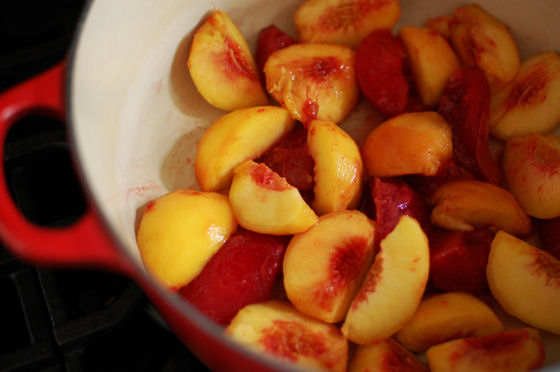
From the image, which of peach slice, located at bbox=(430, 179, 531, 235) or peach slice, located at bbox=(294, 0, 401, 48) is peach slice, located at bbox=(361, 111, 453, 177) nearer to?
peach slice, located at bbox=(430, 179, 531, 235)

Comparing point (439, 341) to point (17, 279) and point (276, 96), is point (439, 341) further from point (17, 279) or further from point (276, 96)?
point (17, 279)

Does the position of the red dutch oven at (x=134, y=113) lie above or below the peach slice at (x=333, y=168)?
above

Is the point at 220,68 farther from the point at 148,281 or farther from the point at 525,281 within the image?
the point at 525,281

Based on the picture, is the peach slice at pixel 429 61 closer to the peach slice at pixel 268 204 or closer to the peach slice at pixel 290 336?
the peach slice at pixel 268 204

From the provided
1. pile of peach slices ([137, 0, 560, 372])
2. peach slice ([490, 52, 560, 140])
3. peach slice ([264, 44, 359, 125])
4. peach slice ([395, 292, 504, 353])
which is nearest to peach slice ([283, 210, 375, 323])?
pile of peach slices ([137, 0, 560, 372])

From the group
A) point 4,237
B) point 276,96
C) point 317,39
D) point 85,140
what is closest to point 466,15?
point 317,39

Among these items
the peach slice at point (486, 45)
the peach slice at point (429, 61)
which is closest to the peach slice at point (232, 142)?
Result: the peach slice at point (429, 61)
